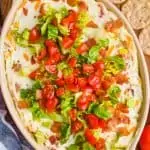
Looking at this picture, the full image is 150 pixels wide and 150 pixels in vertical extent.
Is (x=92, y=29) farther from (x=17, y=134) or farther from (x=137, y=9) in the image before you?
(x=17, y=134)

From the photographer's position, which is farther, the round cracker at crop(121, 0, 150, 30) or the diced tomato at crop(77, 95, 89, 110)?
the round cracker at crop(121, 0, 150, 30)

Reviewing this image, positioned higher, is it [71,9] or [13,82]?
[71,9]

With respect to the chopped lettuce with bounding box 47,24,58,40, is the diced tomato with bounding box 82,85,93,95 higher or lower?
lower

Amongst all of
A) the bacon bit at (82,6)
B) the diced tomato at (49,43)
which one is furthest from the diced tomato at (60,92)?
the bacon bit at (82,6)

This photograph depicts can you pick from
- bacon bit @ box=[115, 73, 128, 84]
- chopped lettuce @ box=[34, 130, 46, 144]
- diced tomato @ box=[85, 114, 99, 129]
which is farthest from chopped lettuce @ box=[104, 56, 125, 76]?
chopped lettuce @ box=[34, 130, 46, 144]

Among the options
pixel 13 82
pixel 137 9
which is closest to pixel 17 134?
pixel 13 82

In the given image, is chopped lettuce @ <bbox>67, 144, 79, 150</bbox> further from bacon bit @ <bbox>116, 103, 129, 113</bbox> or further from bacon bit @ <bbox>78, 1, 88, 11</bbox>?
bacon bit @ <bbox>78, 1, 88, 11</bbox>
